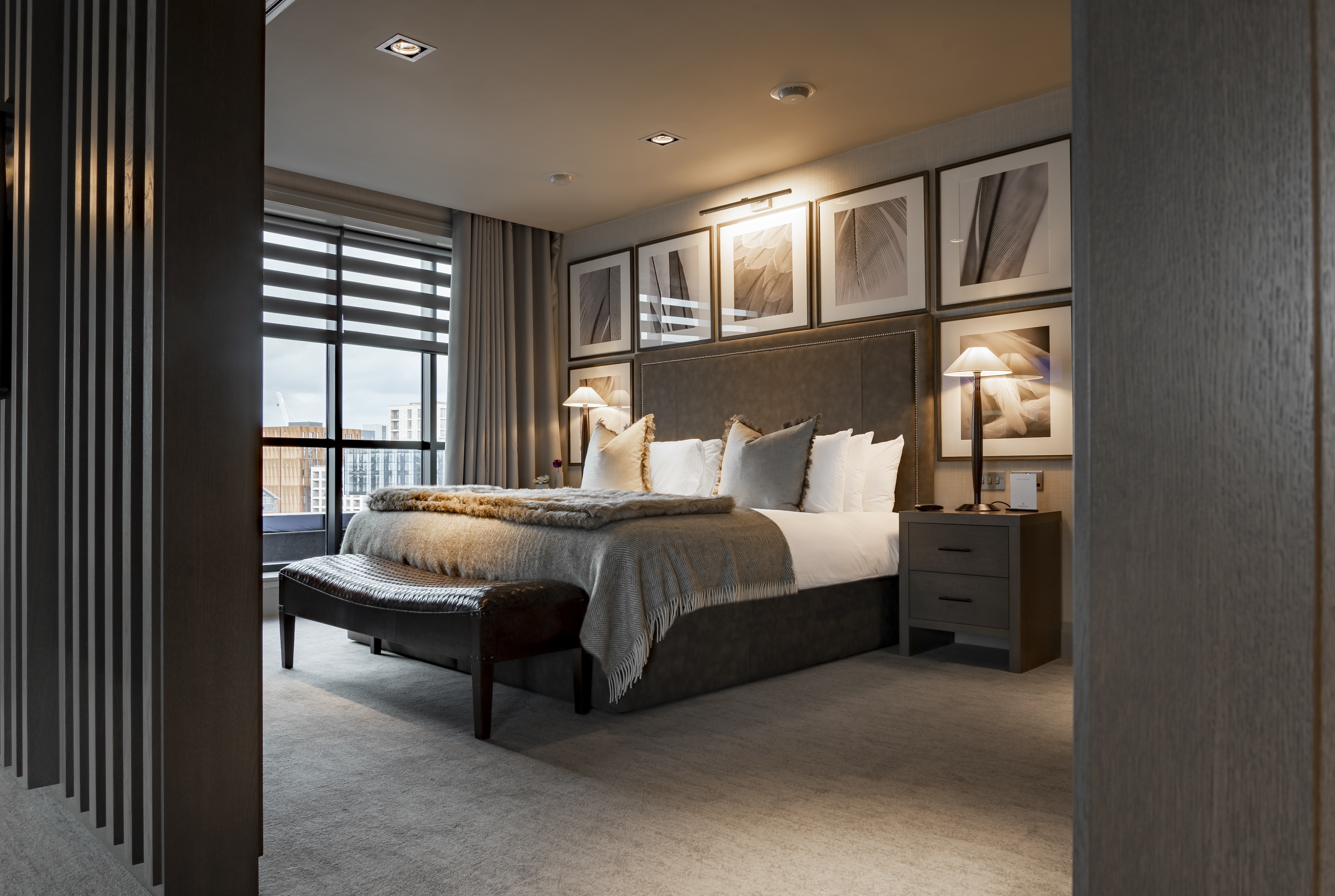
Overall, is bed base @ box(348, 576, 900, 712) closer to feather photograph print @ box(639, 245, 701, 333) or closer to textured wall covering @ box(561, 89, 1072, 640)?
textured wall covering @ box(561, 89, 1072, 640)

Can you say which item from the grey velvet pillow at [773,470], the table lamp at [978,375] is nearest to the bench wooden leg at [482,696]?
the grey velvet pillow at [773,470]

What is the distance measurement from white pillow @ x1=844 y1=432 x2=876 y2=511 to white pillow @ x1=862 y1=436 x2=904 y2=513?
2 cm

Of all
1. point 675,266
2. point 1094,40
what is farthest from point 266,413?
point 1094,40

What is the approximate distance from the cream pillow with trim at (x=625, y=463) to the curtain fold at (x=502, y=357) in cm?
114

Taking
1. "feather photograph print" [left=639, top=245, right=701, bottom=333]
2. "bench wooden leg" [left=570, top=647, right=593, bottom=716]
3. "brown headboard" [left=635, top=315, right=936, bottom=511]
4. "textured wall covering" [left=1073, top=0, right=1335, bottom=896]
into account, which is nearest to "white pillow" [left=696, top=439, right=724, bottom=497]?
"brown headboard" [left=635, top=315, right=936, bottom=511]

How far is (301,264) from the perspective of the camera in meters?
5.62

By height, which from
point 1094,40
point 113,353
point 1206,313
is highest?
point 1094,40

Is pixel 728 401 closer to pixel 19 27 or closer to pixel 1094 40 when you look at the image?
pixel 19 27

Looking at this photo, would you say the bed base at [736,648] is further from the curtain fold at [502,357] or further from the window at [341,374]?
the curtain fold at [502,357]

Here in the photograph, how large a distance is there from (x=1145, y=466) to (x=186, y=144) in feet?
5.47

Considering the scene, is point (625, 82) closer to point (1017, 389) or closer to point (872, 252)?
point (872, 252)

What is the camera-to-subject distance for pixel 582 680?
3.07 m

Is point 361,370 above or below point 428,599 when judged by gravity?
above

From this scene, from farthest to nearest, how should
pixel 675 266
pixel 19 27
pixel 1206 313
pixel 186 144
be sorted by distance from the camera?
pixel 675 266 → pixel 19 27 → pixel 186 144 → pixel 1206 313
